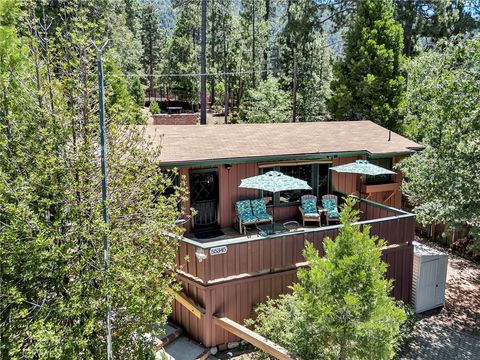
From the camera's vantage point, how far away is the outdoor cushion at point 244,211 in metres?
10.4

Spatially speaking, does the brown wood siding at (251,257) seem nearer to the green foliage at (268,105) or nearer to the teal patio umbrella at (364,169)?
the teal patio umbrella at (364,169)

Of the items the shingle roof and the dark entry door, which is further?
the dark entry door

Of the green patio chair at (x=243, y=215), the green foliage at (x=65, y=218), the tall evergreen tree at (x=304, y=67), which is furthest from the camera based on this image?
the tall evergreen tree at (x=304, y=67)

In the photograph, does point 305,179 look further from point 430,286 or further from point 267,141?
point 430,286

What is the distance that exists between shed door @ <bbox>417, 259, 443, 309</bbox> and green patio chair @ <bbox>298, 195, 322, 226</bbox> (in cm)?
285

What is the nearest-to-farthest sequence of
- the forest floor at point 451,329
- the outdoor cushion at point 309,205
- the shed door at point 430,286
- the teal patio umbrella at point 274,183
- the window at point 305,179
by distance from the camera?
the forest floor at point 451,329
the teal patio umbrella at point 274,183
the shed door at point 430,286
the outdoor cushion at point 309,205
the window at point 305,179

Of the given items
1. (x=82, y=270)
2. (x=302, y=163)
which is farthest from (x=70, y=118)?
(x=302, y=163)

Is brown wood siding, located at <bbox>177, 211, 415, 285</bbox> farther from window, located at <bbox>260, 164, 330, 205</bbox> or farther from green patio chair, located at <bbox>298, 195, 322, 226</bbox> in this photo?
window, located at <bbox>260, 164, 330, 205</bbox>

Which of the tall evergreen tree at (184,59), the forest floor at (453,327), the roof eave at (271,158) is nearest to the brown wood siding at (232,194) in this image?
the roof eave at (271,158)

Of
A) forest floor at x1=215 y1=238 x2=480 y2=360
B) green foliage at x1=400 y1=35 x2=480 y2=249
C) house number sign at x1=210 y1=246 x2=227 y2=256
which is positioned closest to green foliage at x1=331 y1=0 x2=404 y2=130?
green foliage at x1=400 y1=35 x2=480 y2=249

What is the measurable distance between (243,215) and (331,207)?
267cm

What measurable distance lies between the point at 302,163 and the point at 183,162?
12.3 feet

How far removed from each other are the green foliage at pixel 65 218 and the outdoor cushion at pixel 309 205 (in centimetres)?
665

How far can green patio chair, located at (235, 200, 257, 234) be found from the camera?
34.0ft
